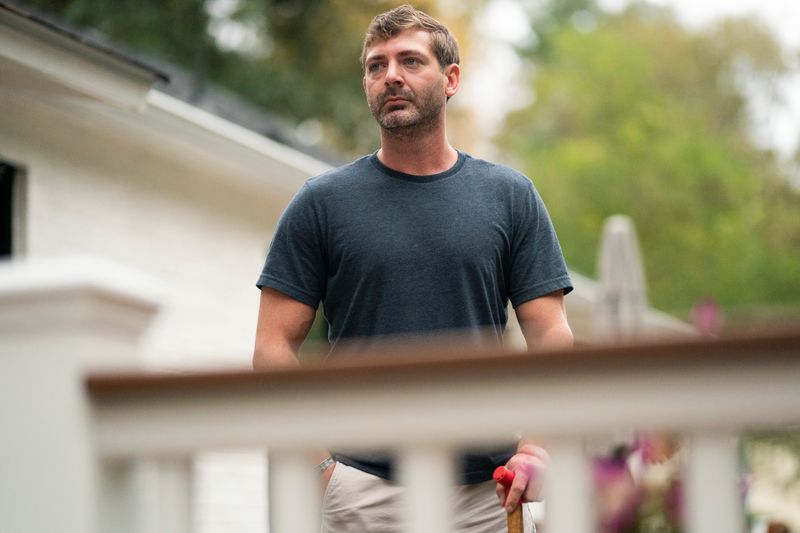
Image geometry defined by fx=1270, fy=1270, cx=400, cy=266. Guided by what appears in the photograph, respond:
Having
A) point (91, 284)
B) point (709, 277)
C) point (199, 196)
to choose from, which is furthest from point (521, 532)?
point (709, 277)

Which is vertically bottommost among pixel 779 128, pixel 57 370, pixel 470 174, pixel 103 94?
pixel 57 370

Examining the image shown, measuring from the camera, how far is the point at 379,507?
10.1 ft

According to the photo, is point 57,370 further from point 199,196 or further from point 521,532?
point 199,196

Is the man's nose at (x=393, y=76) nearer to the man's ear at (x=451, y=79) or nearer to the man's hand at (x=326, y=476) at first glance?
the man's ear at (x=451, y=79)

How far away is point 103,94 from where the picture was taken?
5.63 m

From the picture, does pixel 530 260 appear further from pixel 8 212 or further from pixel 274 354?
pixel 8 212

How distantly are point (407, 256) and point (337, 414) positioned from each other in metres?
1.36

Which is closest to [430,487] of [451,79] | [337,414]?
[337,414]

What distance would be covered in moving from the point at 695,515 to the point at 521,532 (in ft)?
4.51

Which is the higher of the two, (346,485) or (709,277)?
(709,277)

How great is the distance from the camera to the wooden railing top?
1.60 metres

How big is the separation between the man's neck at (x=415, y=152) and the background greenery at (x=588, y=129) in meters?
16.7

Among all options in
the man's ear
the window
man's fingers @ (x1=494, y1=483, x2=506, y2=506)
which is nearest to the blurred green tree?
the window

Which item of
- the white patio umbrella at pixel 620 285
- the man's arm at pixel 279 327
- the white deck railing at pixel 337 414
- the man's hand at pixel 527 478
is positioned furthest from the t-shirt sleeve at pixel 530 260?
the white patio umbrella at pixel 620 285
